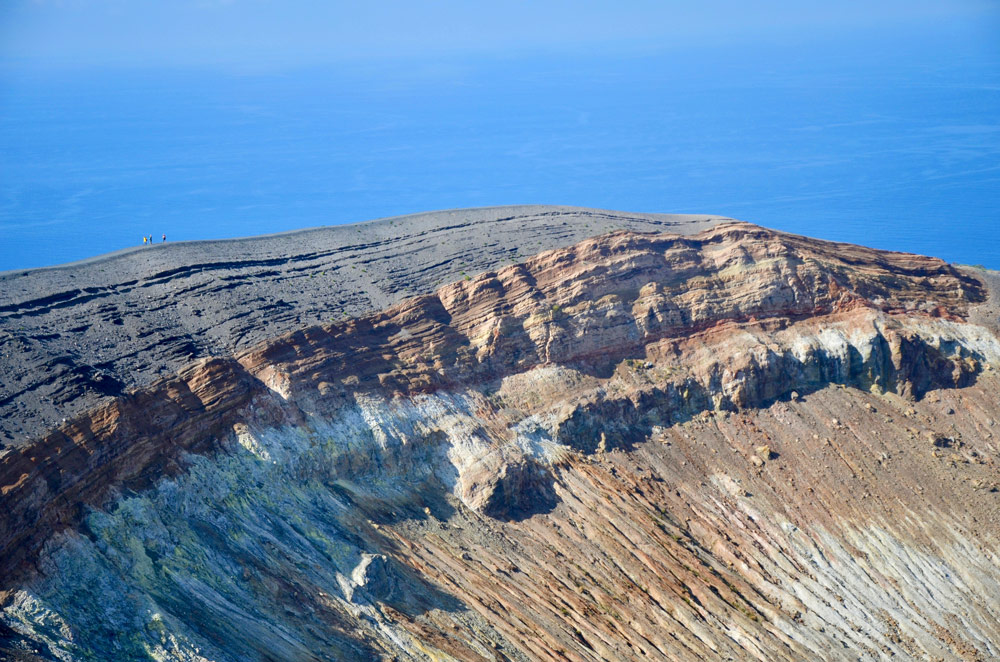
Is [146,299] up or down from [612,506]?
down

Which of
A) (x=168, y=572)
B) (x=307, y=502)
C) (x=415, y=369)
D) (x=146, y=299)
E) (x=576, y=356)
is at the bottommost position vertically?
(x=168, y=572)

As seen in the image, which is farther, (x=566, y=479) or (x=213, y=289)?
(x=213, y=289)

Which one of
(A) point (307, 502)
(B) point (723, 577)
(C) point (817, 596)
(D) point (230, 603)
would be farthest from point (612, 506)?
(D) point (230, 603)

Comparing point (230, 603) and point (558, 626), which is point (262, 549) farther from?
point (558, 626)

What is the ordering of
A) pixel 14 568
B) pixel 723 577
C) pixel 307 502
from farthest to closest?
pixel 723 577 < pixel 307 502 < pixel 14 568

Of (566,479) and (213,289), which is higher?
(566,479)

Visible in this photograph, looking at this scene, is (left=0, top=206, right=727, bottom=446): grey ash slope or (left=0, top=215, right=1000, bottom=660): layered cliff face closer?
(left=0, top=215, right=1000, bottom=660): layered cliff face
